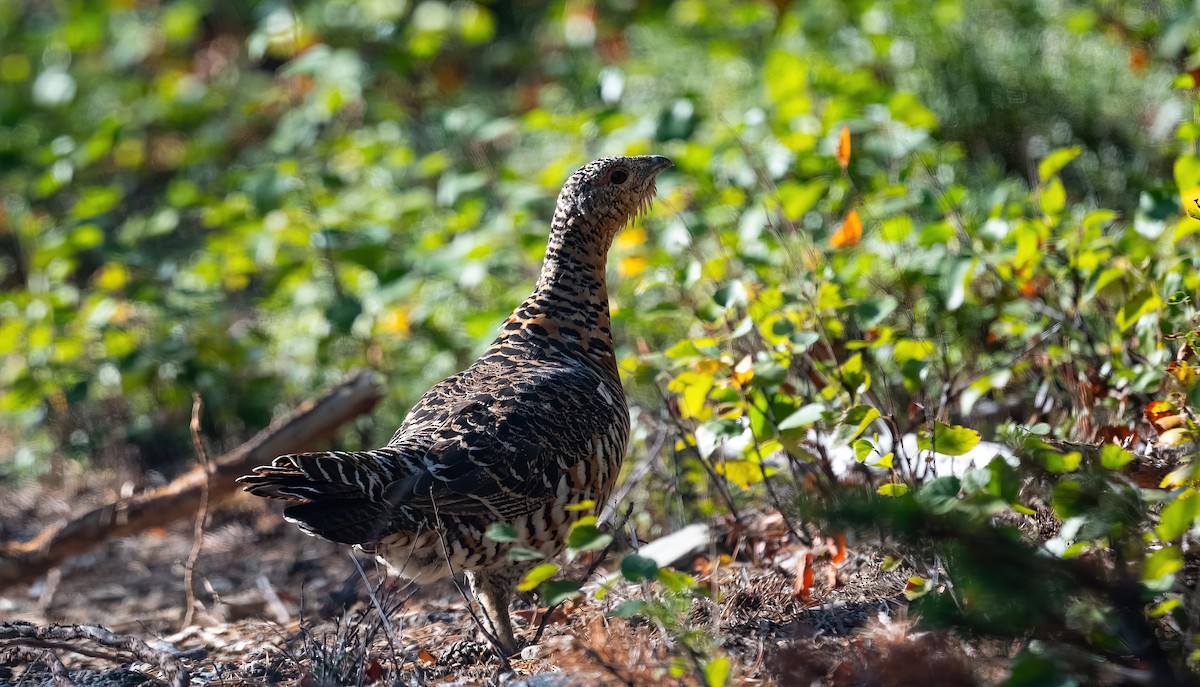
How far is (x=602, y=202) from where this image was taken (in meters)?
4.32

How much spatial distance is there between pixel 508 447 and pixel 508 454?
1.0 inches

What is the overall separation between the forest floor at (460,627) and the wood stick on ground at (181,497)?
0.30m

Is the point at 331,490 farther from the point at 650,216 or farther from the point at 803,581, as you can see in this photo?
the point at 650,216

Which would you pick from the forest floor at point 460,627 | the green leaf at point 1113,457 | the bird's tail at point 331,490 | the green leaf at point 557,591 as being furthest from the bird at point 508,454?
the green leaf at point 1113,457

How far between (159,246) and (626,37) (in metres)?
Answer: 4.65

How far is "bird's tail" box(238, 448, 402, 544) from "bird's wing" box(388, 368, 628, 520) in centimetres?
8

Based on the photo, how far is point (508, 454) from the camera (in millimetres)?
3598

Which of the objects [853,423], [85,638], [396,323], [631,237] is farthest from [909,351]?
[396,323]

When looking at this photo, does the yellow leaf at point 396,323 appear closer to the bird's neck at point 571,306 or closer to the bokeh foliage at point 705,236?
the bokeh foliage at point 705,236

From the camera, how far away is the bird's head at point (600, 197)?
4312 mm

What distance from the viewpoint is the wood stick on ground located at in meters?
4.98

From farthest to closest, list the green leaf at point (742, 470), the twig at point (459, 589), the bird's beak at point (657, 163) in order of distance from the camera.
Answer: the bird's beak at point (657, 163), the green leaf at point (742, 470), the twig at point (459, 589)

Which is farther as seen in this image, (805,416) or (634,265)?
(634,265)

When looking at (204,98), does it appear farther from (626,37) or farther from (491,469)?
(491,469)
